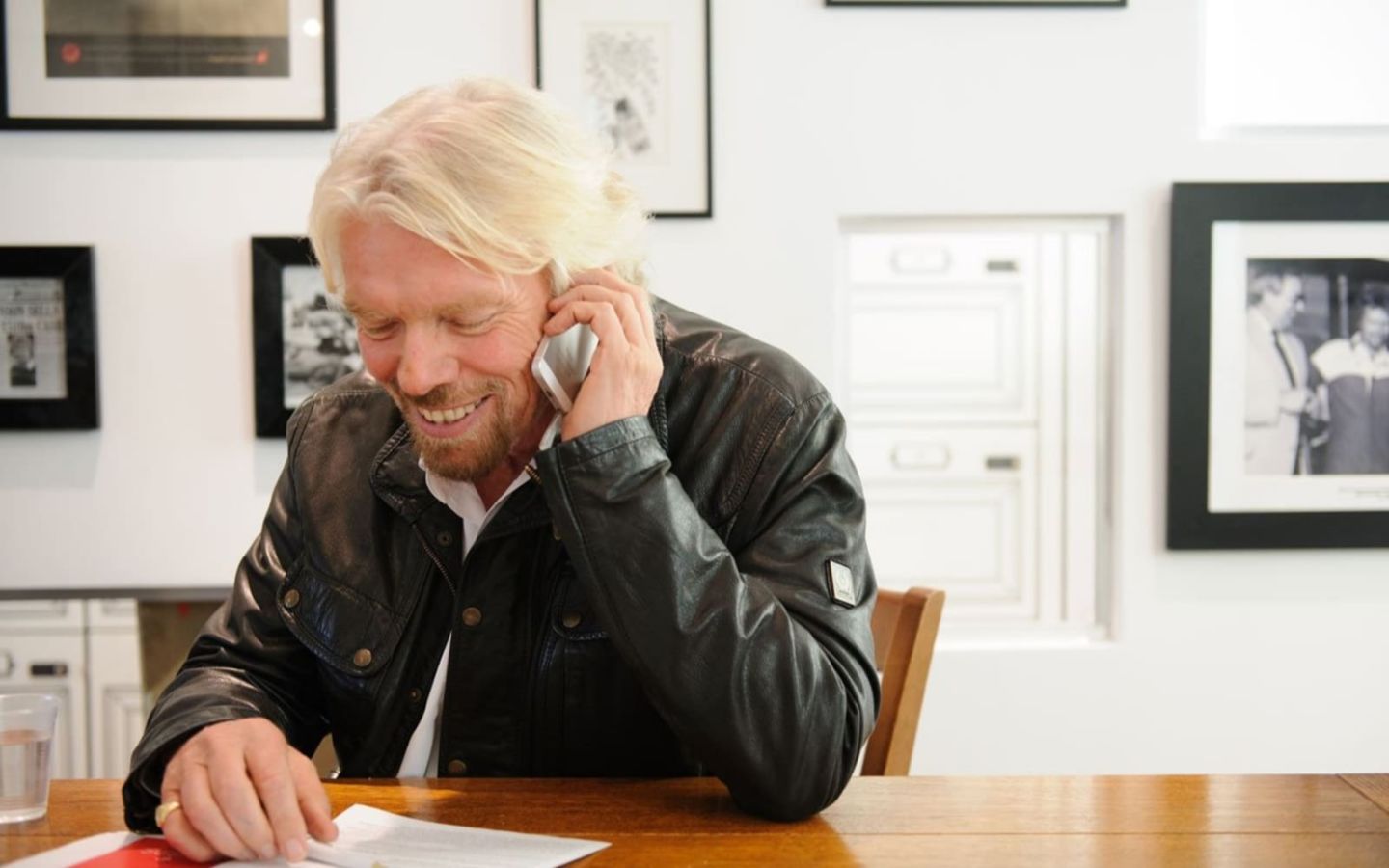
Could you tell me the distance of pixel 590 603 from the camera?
4.42 ft

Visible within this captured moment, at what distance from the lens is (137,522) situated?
8.40 feet

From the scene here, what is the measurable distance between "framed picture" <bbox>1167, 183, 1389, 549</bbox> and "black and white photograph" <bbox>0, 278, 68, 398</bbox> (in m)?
2.17

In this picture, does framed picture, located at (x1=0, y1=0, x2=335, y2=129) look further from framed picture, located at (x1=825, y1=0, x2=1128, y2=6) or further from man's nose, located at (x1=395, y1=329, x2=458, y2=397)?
man's nose, located at (x1=395, y1=329, x2=458, y2=397)

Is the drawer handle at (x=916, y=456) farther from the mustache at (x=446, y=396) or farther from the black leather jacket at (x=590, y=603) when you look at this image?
the mustache at (x=446, y=396)

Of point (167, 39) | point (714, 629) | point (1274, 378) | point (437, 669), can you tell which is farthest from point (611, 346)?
point (1274, 378)

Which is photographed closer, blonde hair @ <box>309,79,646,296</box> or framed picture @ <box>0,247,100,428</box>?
blonde hair @ <box>309,79,646,296</box>

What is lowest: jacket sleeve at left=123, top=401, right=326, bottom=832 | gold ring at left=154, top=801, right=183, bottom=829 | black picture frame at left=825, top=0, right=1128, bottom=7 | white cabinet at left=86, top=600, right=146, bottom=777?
white cabinet at left=86, top=600, right=146, bottom=777

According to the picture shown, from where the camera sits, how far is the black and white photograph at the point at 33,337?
2539 millimetres

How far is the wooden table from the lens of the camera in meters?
1.05

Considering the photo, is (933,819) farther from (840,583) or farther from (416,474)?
(416,474)

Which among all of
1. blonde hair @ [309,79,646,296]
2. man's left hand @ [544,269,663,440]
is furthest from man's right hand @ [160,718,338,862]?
blonde hair @ [309,79,646,296]

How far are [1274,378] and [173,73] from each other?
224cm

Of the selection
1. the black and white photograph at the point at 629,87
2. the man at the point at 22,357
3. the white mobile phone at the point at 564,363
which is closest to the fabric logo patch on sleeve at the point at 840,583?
the white mobile phone at the point at 564,363

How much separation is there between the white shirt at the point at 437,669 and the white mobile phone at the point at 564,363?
85 mm
